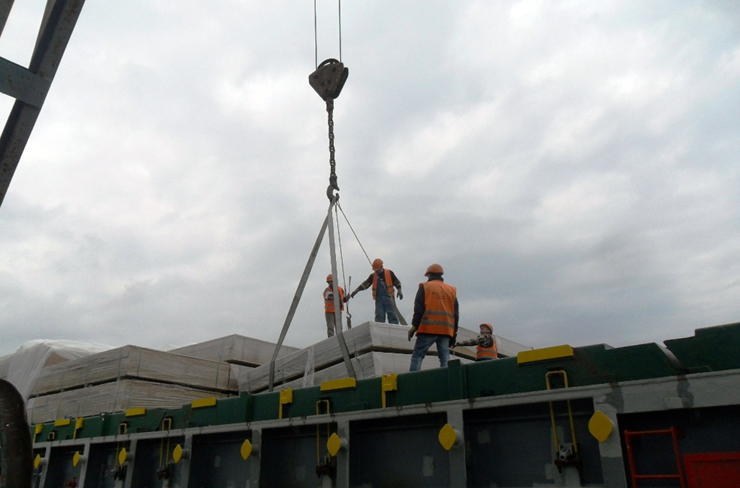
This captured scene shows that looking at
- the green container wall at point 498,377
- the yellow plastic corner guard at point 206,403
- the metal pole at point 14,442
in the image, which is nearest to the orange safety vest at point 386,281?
the yellow plastic corner guard at point 206,403

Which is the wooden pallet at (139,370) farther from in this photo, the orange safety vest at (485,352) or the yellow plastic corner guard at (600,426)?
the yellow plastic corner guard at (600,426)

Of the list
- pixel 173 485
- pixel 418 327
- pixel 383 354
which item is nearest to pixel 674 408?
pixel 418 327

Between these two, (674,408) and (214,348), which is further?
(214,348)

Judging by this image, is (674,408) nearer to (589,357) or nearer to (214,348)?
(589,357)

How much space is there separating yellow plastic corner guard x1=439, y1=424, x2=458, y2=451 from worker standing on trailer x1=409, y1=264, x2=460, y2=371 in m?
1.63

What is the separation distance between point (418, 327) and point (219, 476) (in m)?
1.92

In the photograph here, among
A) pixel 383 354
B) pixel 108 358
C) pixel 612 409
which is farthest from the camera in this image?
pixel 108 358

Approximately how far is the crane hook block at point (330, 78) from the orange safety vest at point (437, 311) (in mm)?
2311

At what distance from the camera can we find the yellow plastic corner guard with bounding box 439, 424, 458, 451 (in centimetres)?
284

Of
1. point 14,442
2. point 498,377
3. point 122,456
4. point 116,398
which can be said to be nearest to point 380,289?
point 116,398

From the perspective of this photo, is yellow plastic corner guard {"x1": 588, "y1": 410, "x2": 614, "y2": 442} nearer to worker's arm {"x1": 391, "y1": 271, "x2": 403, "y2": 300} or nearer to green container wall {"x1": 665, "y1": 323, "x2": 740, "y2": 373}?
green container wall {"x1": 665, "y1": 323, "x2": 740, "y2": 373}

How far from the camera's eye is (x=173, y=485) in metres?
4.33

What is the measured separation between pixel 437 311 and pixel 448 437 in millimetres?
1826

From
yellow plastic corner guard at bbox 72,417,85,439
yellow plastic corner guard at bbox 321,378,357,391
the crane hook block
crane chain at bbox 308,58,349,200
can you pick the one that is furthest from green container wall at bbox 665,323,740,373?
yellow plastic corner guard at bbox 72,417,85,439
